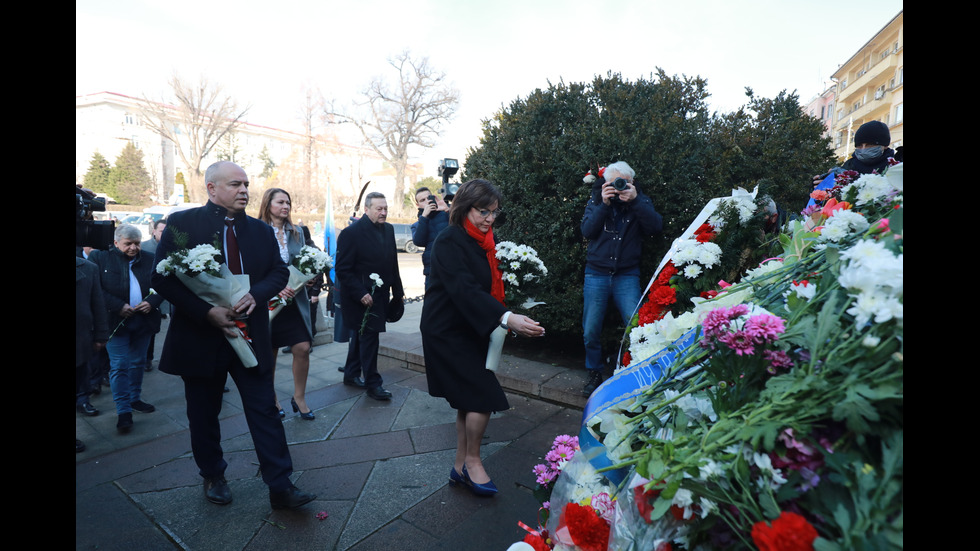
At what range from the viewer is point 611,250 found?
14.3ft

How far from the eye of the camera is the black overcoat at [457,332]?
2.79 metres

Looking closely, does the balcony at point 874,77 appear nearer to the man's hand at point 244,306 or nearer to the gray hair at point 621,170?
the gray hair at point 621,170

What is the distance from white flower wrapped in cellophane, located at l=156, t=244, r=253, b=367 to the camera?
2664mm

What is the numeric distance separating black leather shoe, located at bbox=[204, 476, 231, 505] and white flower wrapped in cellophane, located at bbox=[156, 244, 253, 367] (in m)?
0.76

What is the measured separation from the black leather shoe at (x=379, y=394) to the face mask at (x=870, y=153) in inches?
170

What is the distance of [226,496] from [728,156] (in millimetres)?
5165

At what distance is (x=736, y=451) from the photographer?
884 millimetres

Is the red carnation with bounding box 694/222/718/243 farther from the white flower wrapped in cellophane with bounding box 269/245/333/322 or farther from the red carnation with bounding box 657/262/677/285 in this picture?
the white flower wrapped in cellophane with bounding box 269/245/333/322

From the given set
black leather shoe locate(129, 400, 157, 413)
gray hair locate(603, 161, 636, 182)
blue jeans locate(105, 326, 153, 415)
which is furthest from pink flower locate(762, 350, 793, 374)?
black leather shoe locate(129, 400, 157, 413)

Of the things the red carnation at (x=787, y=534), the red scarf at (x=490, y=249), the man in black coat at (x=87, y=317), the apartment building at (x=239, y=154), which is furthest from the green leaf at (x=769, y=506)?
the apartment building at (x=239, y=154)
